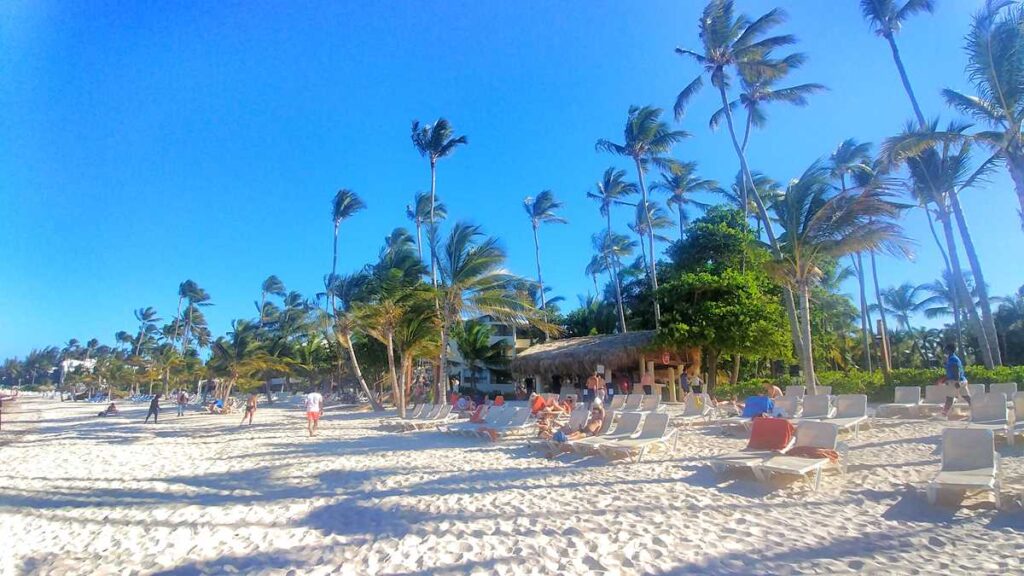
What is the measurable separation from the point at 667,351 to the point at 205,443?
16.0 m

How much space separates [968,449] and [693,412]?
20.2 feet

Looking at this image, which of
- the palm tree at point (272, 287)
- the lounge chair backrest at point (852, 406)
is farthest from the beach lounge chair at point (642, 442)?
the palm tree at point (272, 287)

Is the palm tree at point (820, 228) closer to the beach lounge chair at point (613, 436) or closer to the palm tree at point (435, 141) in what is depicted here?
the beach lounge chair at point (613, 436)

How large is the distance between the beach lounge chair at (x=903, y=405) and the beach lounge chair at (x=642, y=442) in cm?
579

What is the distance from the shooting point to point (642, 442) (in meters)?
8.05

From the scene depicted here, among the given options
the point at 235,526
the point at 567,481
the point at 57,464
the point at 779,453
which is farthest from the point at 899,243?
the point at 57,464

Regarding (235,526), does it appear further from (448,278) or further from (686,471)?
(448,278)

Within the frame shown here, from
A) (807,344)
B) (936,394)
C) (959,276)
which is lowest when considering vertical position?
(936,394)

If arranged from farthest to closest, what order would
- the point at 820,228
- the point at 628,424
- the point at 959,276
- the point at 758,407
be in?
the point at 959,276 → the point at 820,228 → the point at 758,407 → the point at 628,424

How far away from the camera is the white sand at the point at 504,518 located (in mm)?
4164

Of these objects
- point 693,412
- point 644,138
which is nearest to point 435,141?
point 644,138

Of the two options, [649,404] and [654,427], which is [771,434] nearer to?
[654,427]

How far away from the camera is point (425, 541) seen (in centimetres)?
486

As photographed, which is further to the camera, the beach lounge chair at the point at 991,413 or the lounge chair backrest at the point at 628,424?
the lounge chair backrest at the point at 628,424
